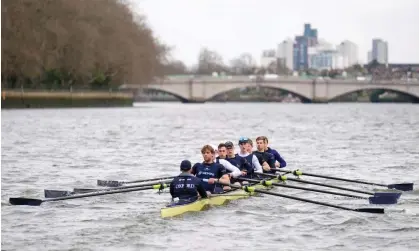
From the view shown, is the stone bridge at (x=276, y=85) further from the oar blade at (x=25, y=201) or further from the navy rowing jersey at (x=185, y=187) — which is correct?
the oar blade at (x=25, y=201)

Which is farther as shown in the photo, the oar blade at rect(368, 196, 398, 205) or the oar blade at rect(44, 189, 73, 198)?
the oar blade at rect(368, 196, 398, 205)

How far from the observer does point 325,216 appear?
20422 millimetres

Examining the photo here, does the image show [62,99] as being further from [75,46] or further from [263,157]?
[263,157]

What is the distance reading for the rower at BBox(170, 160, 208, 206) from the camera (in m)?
19.7

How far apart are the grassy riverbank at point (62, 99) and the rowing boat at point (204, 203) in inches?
2242

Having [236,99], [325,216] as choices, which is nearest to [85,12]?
[325,216]

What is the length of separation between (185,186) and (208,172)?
1174 mm

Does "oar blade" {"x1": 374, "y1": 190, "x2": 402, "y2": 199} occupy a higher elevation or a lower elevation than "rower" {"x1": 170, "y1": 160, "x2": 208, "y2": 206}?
lower

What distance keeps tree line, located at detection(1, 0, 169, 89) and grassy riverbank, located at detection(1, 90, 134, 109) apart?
865 mm

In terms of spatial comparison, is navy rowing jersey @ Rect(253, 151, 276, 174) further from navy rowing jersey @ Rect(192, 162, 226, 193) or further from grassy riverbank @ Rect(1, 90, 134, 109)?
grassy riverbank @ Rect(1, 90, 134, 109)

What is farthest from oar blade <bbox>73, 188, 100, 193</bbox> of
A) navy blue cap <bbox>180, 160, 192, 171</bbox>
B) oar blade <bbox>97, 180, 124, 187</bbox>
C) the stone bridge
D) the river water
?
the stone bridge

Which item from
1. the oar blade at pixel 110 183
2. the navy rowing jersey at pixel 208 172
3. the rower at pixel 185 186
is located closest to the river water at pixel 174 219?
the oar blade at pixel 110 183

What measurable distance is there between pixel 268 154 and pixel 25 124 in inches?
1311

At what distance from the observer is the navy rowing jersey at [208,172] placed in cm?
2080
